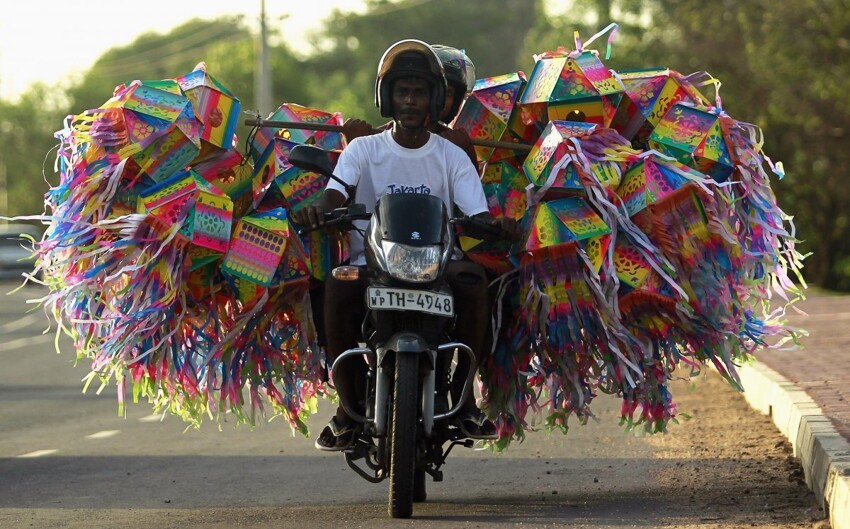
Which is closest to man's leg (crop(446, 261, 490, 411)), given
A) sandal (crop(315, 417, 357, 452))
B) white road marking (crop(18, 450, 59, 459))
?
sandal (crop(315, 417, 357, 452))

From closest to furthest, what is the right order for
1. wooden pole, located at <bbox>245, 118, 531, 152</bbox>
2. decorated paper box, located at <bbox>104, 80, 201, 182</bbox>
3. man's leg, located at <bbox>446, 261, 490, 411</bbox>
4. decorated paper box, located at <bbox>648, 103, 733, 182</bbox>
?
1. man's leg, located at <bbox>446, 261, 490, 411</bbox>
2. decorated paper box, located at <bbox>104, 80, 201, 182</bbox>
3. decorated paper box, located at <bbox>648, 103, 733, 182</bbox>
4. wooden pole, located at <bbox>245, 118, 531, 152</bbox>

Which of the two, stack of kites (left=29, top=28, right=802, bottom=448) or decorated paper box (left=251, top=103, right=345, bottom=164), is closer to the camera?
stack of kites (left=29, top=28, right=802, bottom=448)

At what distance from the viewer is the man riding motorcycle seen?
6688mm

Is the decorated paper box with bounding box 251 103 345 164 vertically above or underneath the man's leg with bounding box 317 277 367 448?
above

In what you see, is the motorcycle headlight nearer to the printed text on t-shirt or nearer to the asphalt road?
the printed text on t-shirt

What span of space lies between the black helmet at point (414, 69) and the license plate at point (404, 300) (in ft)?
2.88

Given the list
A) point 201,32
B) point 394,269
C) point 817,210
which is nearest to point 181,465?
point 394,269

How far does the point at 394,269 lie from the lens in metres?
6.19

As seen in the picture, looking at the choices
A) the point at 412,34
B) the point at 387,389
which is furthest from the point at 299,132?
the point at 412,34

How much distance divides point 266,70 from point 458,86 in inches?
1681

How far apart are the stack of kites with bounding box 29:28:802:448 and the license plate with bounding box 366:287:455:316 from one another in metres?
0.71

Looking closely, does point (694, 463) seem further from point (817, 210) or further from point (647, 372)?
point (817, 210)

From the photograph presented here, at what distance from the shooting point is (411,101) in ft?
22.1

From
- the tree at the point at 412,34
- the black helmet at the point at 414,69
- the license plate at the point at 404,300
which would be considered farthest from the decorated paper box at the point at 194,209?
the tree at the point at 412,34
